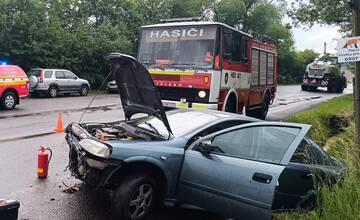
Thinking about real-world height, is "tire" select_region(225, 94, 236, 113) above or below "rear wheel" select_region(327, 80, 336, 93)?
below

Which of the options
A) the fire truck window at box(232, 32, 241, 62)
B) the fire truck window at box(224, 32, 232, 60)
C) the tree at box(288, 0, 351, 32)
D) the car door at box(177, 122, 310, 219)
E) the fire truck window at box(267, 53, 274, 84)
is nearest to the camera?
the car door at box(177, 122, 310, 219)

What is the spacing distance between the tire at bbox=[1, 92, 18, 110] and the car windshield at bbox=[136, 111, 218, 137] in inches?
441

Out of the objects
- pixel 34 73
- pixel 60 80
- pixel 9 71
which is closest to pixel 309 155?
pixel 9 71

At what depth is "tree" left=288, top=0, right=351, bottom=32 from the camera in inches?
769

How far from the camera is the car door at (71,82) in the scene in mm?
23141

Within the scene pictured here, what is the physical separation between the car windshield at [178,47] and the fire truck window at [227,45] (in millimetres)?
470

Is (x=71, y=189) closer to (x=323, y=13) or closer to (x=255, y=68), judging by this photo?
(x=255, y=68)

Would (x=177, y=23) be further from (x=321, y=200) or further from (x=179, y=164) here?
(x=321, y=200)

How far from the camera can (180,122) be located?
18.8 feet

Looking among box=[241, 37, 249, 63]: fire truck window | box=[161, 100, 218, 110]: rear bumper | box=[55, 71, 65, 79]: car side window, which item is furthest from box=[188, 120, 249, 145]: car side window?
box=[55, 71, 65, 79]: car side window

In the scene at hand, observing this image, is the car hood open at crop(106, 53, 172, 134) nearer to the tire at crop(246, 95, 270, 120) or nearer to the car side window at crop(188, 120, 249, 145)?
the car side window at crop(188, 120, 249, 145)

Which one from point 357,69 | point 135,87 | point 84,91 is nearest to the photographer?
point 357,69

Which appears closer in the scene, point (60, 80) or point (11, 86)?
point (11, 86)

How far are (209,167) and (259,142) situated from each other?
65 centimetres
